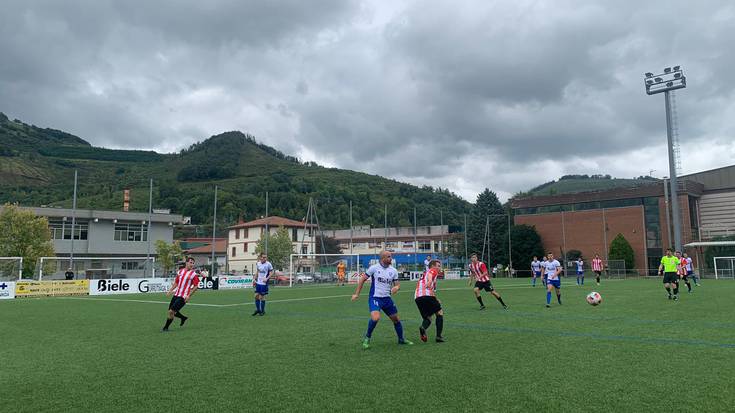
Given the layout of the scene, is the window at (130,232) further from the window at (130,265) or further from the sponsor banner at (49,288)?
the sponsor banner at (49,288)

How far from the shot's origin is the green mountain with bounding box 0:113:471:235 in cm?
10700

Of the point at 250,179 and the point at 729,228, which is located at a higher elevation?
the point at 250,179

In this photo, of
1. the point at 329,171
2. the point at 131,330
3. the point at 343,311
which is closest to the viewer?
the point at 131,330

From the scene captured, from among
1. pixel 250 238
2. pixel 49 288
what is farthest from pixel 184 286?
pixel 250 238

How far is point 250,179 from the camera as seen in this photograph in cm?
14538

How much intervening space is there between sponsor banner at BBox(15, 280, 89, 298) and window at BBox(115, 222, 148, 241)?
29.9 metres

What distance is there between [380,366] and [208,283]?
35.1 meters

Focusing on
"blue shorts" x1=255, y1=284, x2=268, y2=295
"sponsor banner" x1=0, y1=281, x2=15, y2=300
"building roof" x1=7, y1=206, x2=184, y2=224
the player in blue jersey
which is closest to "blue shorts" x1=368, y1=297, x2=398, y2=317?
the player in blue jersey

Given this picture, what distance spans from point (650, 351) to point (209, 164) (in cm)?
15124

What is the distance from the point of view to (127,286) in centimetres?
3578

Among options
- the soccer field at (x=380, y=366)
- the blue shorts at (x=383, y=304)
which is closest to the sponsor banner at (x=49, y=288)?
the soccer field at (x=380, y=366)

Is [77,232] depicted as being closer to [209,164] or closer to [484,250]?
[484,250]

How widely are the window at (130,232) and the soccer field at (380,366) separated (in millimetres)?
51479

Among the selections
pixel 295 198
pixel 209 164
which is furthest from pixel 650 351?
pixel 209 164
